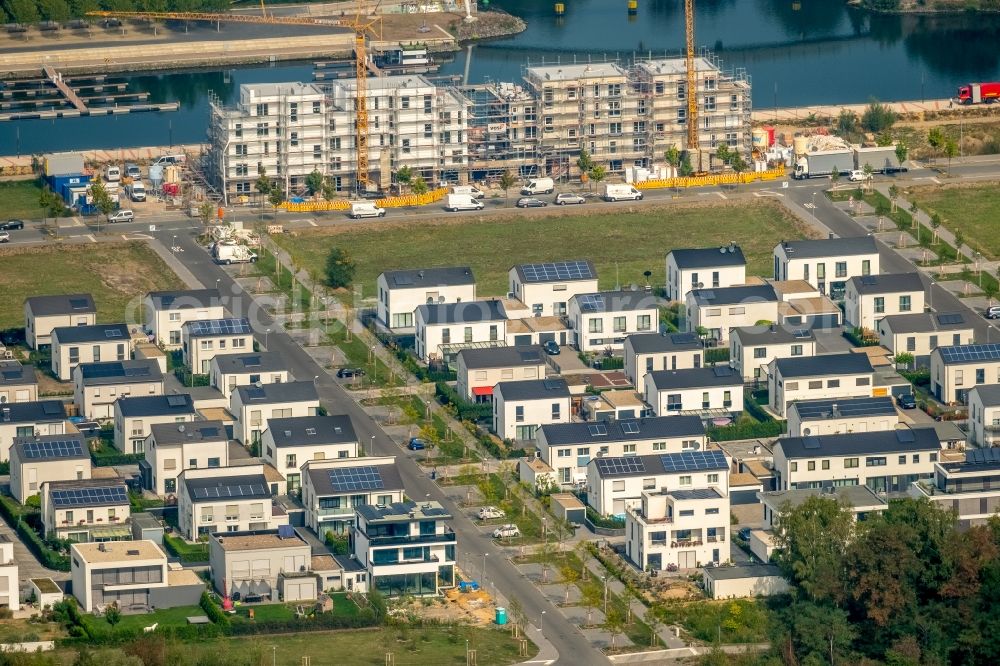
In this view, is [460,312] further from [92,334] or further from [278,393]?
[92,334]

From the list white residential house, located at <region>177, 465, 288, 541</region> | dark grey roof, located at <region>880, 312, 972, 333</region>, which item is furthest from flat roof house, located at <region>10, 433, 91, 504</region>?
dark grey roof, located at <region>880, 312, 972, 333</region>

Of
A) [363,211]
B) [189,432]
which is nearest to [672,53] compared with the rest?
[363,211]

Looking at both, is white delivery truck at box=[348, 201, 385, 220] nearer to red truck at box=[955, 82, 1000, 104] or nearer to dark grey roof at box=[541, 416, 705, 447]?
dark grey roof at box=[541, 416, 705, 447]

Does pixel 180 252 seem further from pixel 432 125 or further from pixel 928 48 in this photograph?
pixel 928 48

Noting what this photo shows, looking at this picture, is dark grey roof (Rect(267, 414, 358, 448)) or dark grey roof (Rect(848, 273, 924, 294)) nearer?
dark grey roof (Rect(267, 414, 358, 448))

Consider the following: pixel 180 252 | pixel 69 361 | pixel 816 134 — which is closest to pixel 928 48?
pixel 816 134

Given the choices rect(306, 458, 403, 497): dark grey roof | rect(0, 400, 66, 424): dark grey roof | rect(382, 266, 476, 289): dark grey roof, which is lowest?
rect(306, 458, 403, 497): dark grey roof

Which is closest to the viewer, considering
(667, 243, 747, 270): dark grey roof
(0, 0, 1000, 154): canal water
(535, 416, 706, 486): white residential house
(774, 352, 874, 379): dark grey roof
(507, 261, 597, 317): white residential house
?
(535, 416, 706, 486): white residential house

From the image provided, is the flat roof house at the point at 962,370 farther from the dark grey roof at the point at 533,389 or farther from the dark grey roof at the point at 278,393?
the dark grey roof at the point at 278,393
